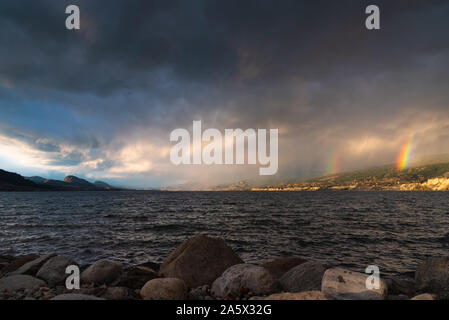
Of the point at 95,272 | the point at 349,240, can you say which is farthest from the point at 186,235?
the point at 349,240

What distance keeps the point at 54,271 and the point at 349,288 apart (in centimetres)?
1353

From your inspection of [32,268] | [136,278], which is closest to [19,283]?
[32,268]

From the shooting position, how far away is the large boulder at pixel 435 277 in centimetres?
905

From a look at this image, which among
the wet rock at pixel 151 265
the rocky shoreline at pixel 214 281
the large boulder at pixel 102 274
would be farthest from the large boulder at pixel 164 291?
the wet rock at pixel 151 265

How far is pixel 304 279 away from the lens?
9234 mm

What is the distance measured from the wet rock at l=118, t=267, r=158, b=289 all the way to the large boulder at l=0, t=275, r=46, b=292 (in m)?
3.76

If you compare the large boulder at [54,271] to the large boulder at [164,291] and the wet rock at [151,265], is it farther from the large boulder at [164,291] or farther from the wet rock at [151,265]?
the large boulder at [164,291]

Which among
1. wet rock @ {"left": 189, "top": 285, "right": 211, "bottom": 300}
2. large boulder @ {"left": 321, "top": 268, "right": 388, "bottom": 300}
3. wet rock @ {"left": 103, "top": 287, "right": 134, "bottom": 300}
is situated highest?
large boulder @ {"left": 321, "top": 268, "right": 388, "bottom": 300}

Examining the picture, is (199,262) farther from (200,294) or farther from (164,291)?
(164,291)

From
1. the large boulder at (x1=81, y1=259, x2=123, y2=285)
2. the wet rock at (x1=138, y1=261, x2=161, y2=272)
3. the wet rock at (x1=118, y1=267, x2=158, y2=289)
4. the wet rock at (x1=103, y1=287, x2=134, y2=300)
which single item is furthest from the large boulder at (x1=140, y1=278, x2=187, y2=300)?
the wet rock at (x1=138, y1=261, x2=161, y2=272)

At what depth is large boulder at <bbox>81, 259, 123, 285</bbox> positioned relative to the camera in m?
10.2

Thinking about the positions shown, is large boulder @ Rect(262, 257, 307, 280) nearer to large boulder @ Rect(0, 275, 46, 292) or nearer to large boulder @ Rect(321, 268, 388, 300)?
large boulder @ Rect(321, 268, 388, 300)
